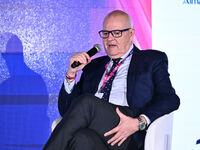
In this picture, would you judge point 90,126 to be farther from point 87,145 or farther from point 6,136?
point 6,136

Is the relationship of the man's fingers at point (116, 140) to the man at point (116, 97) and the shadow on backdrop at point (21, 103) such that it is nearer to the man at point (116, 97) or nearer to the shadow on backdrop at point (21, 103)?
the man at point (116, 97)

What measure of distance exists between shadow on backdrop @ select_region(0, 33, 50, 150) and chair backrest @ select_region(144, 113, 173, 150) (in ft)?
5.14

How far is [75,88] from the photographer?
243 centimetres

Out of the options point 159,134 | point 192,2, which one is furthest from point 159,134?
point 192,2

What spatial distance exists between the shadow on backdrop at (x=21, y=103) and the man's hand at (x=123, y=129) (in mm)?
1582

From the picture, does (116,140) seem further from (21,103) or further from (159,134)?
(21,103)

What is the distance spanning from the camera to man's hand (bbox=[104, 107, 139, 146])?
1.89m

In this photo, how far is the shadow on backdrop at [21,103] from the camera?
3.36 metres

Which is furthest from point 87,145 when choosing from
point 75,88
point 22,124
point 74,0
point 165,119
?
point 74,0

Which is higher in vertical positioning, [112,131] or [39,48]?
[39,48]

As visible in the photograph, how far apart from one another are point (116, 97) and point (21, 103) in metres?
1.39

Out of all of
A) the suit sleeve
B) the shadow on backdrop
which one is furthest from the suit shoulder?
the shadow on backdrop

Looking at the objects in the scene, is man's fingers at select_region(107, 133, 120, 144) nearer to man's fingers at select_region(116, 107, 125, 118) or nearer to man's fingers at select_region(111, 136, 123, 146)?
man's fingers at select_region(111, 136, 123, 146)

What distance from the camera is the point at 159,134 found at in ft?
6.69
